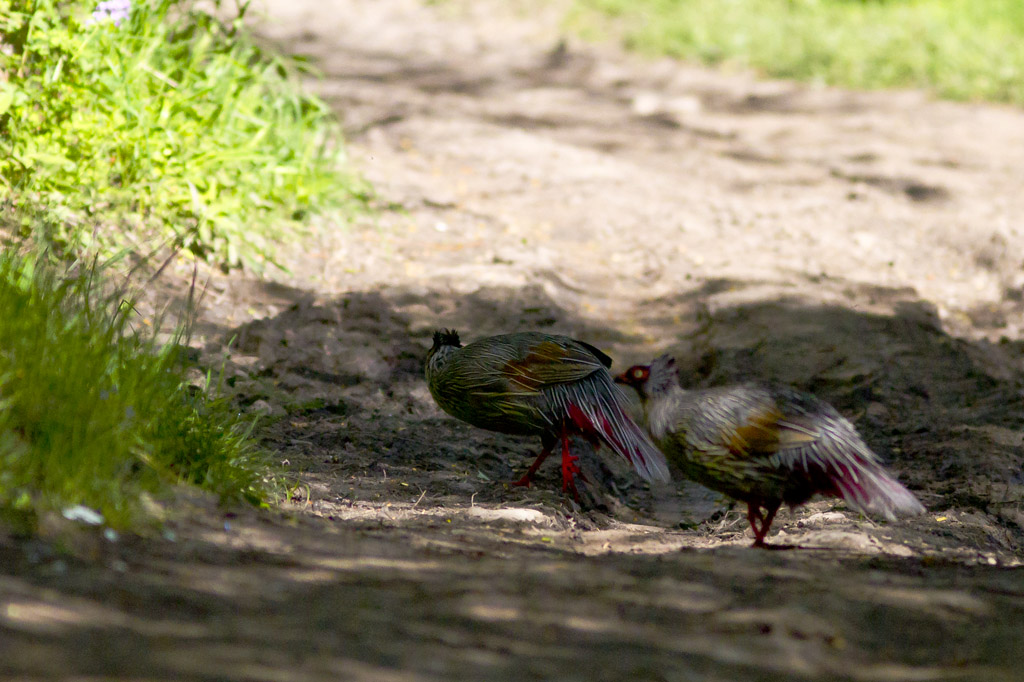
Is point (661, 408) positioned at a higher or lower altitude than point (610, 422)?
higher

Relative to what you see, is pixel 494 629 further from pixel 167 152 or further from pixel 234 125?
pixel 234 125

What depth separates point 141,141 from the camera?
5.52m

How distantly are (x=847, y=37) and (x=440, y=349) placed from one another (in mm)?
9345

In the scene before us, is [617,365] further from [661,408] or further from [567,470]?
[661,408]

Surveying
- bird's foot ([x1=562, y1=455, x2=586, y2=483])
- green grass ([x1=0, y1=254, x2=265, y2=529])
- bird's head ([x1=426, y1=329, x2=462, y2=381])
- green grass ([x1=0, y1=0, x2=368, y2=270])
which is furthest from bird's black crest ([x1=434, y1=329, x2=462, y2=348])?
green grass ([x1=0, y1=0, x2=368, y2=270])

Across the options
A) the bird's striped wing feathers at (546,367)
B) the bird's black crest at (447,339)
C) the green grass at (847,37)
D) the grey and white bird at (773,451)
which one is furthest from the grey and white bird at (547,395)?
the green grass at (847,37)

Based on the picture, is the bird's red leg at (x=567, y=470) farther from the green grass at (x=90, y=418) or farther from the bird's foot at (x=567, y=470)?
the green grass at (x=90, y=418)

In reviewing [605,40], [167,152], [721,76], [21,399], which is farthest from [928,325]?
[605,40]

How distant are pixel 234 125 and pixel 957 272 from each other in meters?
4.92

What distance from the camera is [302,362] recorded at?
5.16 m

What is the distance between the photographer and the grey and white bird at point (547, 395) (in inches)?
165

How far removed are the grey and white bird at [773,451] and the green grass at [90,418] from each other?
161 cm

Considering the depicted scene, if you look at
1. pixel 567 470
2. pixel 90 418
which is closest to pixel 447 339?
pixel 567 470

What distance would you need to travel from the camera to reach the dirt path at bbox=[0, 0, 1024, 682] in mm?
2301
